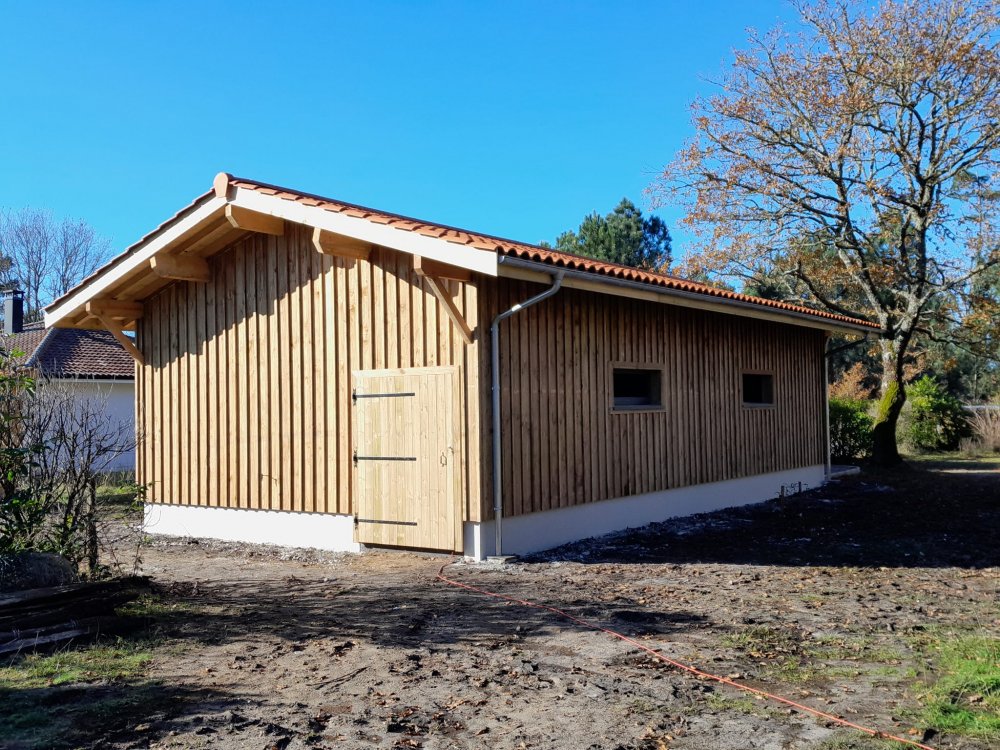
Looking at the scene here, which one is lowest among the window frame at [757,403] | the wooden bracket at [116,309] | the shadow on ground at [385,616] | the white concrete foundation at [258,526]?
the shadow on ground at [385,616]

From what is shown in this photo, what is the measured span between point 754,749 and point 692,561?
4814 mm

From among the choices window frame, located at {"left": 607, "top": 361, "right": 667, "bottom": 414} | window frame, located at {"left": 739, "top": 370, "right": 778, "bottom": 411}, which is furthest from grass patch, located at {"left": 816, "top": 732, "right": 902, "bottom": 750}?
window frame, located at {"left": 739, "top": 370, "right": 778, "bottom": 411}

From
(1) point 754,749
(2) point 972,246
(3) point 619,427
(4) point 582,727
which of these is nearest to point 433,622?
(4) point 582,727

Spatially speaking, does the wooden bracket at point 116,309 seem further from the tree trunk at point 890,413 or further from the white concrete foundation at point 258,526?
the tree trunk at point 890,413

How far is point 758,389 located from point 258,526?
8408 millimetres

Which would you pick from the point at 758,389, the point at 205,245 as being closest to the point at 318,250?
the point at 205,245

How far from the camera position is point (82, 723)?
405cm

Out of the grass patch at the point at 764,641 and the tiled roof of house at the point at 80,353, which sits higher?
the tiled roof of house at the point at 80,353

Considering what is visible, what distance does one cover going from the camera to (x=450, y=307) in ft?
26.3

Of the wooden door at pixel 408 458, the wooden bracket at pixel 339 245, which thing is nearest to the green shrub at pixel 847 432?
the wooden door at pixel 408 458

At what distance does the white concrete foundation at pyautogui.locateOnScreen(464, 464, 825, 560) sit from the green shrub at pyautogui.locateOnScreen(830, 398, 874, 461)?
5793 millimetres

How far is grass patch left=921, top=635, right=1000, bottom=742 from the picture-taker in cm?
387

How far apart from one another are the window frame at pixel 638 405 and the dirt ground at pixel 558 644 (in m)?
1.59

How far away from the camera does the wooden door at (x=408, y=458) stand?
8.27m
